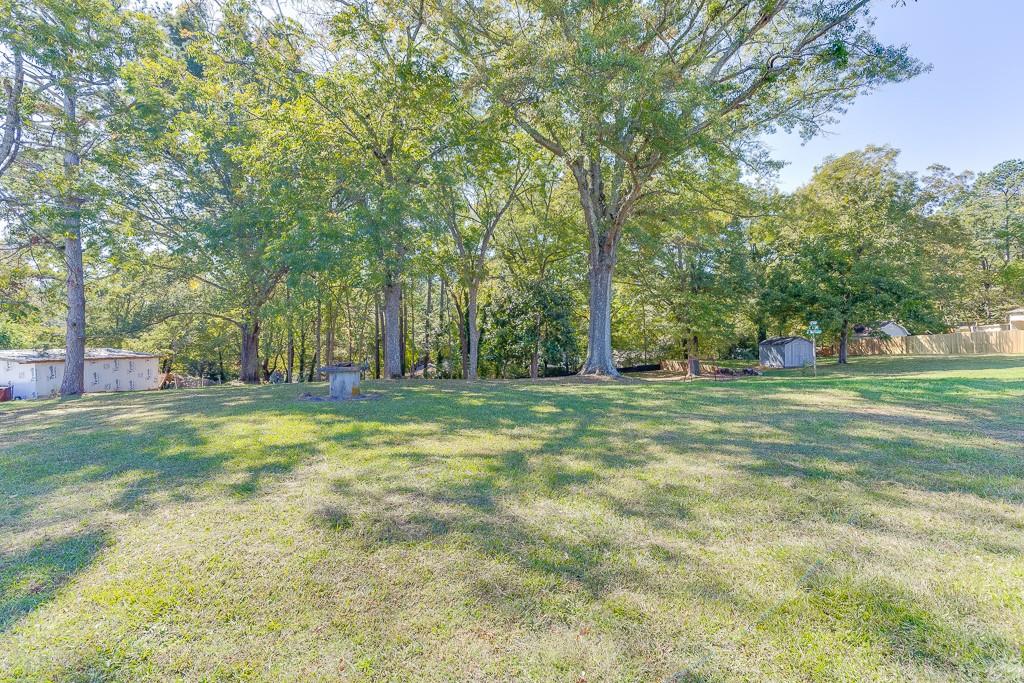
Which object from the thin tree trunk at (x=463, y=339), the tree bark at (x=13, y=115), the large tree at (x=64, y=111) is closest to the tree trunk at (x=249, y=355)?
the large tree at (x=64, y=111)

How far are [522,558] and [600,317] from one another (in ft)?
38.6

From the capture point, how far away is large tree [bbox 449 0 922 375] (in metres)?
9.40

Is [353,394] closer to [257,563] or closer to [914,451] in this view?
[257,563]

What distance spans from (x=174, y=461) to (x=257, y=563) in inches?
117

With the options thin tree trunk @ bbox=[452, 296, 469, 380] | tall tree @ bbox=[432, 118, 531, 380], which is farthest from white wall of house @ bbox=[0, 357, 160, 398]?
tall tree @ bbox=[432, 118, 531, 380]

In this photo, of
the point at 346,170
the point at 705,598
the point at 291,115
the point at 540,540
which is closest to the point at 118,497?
the point at 540,540

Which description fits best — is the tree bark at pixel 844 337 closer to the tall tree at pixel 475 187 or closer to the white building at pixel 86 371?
the tall tree at pixel 475 187

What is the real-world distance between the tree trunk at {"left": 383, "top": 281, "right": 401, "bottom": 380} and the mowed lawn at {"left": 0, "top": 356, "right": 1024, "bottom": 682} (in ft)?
29.6

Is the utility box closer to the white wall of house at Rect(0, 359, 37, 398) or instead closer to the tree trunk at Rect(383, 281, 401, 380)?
the tree trunk at Rect(383, 281, 401, 380)

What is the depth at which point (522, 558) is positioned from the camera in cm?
274

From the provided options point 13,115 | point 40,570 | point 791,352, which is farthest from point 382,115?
point 791,352

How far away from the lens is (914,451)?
4676 mm

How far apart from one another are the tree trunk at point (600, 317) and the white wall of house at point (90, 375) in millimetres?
20405

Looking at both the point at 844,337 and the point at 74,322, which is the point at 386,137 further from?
the point at 844,337
